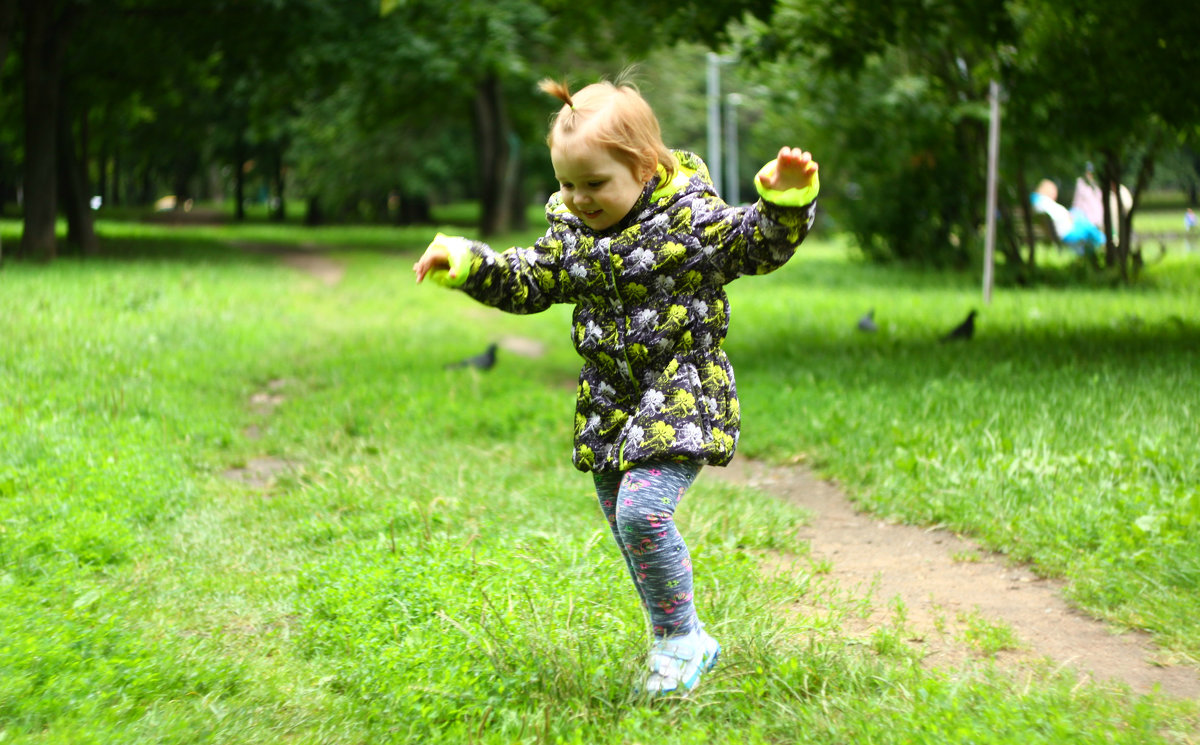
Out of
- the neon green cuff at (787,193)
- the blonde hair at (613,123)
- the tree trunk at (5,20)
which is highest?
the tree trunk at (5,20)

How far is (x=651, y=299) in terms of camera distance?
11.0ft

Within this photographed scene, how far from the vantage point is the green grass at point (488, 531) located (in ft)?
11.1

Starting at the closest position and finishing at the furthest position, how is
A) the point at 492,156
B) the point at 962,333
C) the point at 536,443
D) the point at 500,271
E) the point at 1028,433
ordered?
the point at 500,271 → the point at 1028,433 → the point at 536,443 → the point at 962,333 → the point at 492,156

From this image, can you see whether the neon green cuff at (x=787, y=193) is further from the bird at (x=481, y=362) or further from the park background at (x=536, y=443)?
the bird at (x=481, y=362)

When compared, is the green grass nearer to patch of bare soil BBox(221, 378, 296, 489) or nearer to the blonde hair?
Result: patch of bare soil BBox(221, 378, 296, 489)

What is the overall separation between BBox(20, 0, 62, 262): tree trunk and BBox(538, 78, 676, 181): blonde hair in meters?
17.0

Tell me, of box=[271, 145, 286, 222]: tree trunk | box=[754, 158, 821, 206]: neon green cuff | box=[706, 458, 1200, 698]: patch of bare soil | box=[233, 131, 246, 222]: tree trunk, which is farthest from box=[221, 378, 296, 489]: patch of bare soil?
box=[271, 145, 286, 222]: tree trunk

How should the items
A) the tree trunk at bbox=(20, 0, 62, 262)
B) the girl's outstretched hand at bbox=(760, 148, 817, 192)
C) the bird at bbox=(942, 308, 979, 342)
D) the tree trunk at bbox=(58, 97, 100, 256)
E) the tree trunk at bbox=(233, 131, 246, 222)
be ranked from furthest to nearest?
the tree trunk at bbox=(233, 131, 246, 222)
the tree trunk at bbox=(58, 97, 100, 256)
the tree trunk at bbox=(20, 0, 62, 262)
the bird at bbox=(942, 308, 979, 342)
the girl's outstretched hand at bbox=(760, 148, 817, 192)

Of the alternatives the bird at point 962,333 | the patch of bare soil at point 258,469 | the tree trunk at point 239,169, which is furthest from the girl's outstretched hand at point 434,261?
the tree trunk at point 239,169

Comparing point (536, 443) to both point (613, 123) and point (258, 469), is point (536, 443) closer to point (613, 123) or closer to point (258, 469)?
point (258, 469)

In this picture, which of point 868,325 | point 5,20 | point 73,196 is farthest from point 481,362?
point 73,196

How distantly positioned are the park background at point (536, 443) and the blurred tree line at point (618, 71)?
0.26 feet

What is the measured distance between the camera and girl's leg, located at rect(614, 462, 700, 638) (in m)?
3.28

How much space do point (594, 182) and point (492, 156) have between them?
23720 millimetres
